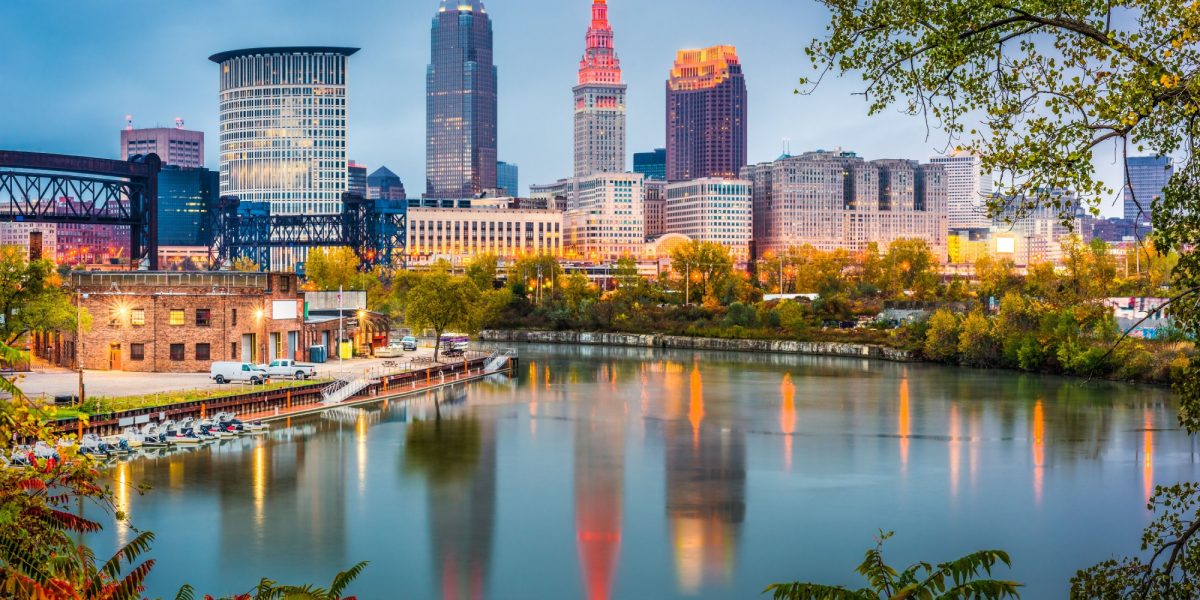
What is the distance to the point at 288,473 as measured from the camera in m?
36.4

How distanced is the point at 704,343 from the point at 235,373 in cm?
5604

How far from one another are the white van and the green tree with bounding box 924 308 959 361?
49.1 m

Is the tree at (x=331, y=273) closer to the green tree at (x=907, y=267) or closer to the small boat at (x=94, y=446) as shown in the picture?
the green tree at (x=907, y=267)

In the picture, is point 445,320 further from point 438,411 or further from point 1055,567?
point 1055,567

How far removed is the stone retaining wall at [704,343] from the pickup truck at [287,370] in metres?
46.5

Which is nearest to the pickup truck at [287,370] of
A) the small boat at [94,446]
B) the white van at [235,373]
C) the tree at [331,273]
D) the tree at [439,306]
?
the white van at [235,373]

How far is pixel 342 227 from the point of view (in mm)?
168125

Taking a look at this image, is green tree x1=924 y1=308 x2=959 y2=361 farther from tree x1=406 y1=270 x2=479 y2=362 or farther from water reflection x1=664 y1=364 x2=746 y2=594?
water reflection x1=664 y1=364 x2=746 y2=594

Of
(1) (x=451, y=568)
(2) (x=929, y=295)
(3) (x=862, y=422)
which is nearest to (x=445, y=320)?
(3) (x=862, y=422)

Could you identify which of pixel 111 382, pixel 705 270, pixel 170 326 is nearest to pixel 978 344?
pixel 170 326

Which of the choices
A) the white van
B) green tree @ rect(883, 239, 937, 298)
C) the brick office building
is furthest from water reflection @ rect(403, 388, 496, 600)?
green tree @ rect(883, 239, 937, 298)

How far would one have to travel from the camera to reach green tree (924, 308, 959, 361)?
271ft

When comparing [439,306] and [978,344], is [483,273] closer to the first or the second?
[439,306]

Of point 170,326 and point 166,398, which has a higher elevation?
point 170,326
